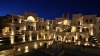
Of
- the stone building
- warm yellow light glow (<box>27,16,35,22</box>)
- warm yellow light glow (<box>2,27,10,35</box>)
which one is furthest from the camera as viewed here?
warm yellow light glow (<box>27,16,35,22</box>)

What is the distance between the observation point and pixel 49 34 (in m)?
43.6

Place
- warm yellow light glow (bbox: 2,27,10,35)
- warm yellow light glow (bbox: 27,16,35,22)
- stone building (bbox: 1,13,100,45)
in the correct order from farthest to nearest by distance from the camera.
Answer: warm yellow light glow (bbox: 27,16,35,22), stone building (bbox: 1,13,100,45), warm yellow light glow (bbox: 2,27,10,35)

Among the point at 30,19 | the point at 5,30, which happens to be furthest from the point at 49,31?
the point at 5,30

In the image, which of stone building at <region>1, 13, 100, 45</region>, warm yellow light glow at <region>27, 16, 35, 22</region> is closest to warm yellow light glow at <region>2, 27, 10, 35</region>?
stone building at <region>1, 13, 100, 45</region>

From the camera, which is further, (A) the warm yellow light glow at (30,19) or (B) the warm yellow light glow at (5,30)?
(A) the warm yellow light glow at (30,19)

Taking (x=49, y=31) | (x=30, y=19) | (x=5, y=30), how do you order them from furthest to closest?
(x=49, y=31) < (x=30, y=19) < (x=5, y=30)

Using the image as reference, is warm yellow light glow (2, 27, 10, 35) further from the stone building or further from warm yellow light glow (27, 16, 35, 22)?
warm yellow light glow (27, 16, 35, 22)

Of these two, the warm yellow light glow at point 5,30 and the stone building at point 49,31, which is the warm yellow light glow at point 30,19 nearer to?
the stone building at point 49,31

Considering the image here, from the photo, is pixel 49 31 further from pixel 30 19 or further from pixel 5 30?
pixel 5 30

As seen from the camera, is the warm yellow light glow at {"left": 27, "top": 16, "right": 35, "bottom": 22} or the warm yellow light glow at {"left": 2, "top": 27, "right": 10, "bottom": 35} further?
the warm yellow light glow at {"left": 27, "top": 16, "right": 35, "bottom": 22}

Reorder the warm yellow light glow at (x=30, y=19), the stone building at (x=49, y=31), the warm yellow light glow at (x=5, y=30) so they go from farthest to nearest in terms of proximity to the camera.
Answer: the warm yellow light glow at (x=30, y=19)
the stone building at (x=49, y=31)
the warm yellow light glow at (x=5, y=30)

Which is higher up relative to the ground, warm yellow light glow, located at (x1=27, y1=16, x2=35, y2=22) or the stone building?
warm yellow light glow, located at (x1=27, y1=16, x2=35, y2=22)

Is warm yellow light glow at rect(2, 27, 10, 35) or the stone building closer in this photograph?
warm yellow light glow at rect(2, 27, 10, 35)

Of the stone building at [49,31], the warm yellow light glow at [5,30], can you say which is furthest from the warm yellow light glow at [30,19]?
the warm yellow light glow at [5,30]
